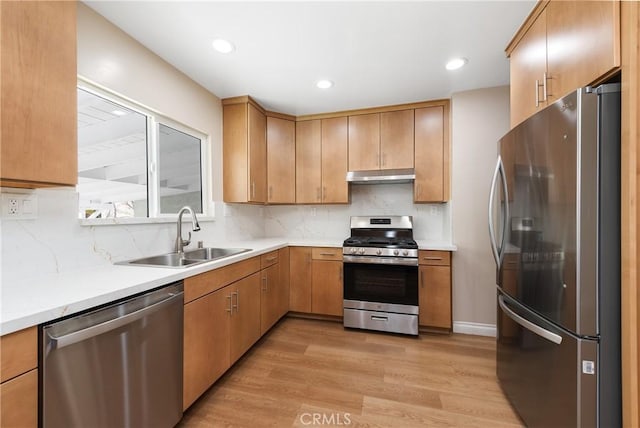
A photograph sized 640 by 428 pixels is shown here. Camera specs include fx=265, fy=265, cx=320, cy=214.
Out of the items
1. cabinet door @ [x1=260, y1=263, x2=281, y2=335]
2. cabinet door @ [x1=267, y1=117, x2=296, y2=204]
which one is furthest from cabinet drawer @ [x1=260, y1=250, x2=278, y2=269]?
cabinet door @ [x1=267, y1=117, x2=296, y2=204]

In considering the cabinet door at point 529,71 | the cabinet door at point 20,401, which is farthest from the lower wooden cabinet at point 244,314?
the cabinet door at point 529,71

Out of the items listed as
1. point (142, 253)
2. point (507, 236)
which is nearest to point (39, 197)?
point (142, 253)

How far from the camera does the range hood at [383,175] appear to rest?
2.87 metres

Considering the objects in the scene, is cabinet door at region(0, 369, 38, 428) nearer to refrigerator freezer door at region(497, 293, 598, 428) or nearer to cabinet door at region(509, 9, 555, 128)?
refrigerator freezer door at region(497, 293, 598, 428)

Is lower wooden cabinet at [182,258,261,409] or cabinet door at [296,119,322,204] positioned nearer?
lower wooden cabinet at [182,258,261,409]

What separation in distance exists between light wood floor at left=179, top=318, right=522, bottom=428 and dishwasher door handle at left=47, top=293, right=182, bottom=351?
808 mm

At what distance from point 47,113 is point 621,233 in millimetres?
2404

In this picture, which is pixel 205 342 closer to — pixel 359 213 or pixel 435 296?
pixel 435 296

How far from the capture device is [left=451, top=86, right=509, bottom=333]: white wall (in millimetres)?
2596

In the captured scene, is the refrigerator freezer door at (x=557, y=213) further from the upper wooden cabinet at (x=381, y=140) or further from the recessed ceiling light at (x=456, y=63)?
the upper wooden cabinet at (x=381, y=140)

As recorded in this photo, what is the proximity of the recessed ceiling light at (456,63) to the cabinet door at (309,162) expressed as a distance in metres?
1.51

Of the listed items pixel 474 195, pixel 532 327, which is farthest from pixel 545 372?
pixel 474 195

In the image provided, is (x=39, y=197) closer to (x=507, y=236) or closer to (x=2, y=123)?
(x=2, y=123)

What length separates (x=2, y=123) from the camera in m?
0.99
